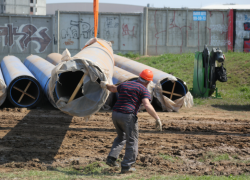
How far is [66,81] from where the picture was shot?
7.98 m

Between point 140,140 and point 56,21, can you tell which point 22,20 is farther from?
point 140,140

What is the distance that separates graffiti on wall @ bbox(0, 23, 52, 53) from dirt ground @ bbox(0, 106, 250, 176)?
1145cm

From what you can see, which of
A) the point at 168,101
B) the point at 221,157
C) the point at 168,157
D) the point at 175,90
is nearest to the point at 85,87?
the point at 168,157

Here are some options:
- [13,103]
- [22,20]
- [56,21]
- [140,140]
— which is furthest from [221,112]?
[22,20]

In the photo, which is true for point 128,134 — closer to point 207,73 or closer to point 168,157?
point 168,157

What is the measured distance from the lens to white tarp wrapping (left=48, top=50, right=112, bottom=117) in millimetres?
6109

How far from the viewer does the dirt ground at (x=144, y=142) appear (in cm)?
564

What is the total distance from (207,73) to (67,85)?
6.64m

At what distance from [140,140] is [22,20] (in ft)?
54.0

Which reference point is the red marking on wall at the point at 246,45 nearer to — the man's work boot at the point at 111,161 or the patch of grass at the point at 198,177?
the patch of grass at the point at 198,177

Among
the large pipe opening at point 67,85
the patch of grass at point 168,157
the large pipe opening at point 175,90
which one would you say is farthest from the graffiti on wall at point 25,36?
the patch of grass at point 168,157

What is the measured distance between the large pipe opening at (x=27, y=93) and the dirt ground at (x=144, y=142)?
36cm

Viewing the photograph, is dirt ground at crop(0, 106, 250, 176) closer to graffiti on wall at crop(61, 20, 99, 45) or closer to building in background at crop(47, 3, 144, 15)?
graffiti on wall at crop(61, 20, 99, 45)

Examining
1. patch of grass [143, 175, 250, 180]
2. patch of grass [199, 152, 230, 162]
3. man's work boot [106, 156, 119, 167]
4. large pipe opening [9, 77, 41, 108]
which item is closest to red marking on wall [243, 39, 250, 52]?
large pipe opening [9, 77, 41, 108]
